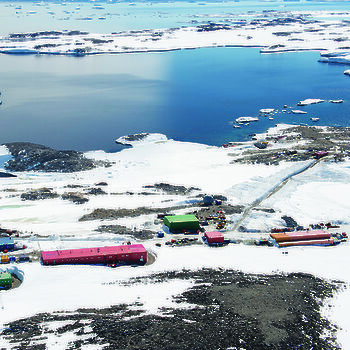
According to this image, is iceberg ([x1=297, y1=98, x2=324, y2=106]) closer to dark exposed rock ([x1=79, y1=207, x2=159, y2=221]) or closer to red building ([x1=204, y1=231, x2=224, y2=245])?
dark exposed rock ([x1=79, y1=207, x2=159, y2=221])

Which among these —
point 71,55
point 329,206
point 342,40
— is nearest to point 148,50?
point 71,55

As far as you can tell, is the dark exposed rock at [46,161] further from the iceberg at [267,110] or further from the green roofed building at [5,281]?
the iceberg at [267,110]

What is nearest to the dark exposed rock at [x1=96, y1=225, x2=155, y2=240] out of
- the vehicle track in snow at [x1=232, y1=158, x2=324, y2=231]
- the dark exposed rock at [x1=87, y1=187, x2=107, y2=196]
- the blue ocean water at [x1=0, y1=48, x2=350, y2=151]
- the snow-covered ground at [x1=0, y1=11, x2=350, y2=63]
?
the vehicle track in snow at [x1=232, y1=158, x2=324, y2=231]

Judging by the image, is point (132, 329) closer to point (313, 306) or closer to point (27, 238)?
point (313, 306)

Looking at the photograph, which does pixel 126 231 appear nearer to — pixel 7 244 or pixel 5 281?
pixel 7 244

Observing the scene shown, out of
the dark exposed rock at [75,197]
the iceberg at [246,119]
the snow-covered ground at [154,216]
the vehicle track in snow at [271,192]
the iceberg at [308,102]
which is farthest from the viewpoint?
the iceberg at [308,102]

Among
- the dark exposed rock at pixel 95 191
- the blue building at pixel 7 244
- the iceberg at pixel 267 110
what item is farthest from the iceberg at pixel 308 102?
the blue building at pixel 7 244

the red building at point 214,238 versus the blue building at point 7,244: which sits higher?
the blue building at point 7,244
